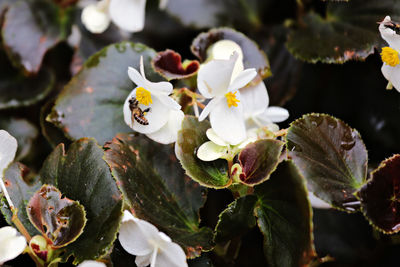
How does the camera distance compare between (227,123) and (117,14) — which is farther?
(117,14)

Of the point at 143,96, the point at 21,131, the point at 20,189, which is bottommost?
the point at 21,131

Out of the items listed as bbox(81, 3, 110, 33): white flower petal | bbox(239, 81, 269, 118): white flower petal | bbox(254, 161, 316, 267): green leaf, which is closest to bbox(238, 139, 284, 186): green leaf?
bbox(254, 161, 316, 267): green leaf

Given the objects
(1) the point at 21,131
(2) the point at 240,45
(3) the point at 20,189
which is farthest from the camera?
(1) the point at 21,131

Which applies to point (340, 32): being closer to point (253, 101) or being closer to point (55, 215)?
point (253, 101)

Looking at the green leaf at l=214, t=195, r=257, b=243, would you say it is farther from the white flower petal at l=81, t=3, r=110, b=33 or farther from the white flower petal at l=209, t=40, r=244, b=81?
the white flower petal at l=81, t=3, r=110, b=33

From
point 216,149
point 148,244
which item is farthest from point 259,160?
point 148,244

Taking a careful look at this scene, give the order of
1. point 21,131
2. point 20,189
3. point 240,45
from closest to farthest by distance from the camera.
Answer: point 20,189, point 240,45, point 21,131

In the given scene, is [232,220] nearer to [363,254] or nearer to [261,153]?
[261,153]

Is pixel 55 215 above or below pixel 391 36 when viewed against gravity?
below
